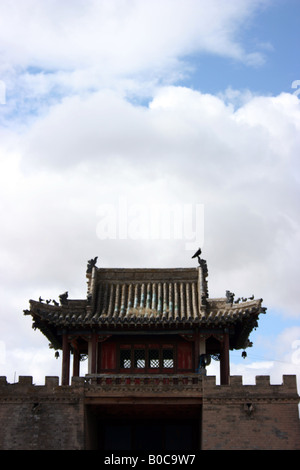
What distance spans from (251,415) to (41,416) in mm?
9684

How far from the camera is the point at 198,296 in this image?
3906 centimetres

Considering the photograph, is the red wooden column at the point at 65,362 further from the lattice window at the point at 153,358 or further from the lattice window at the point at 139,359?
the lattice window at the point at 153,358

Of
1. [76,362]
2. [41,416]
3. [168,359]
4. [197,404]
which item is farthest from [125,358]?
[41,416]

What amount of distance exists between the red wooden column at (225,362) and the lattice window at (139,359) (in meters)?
3.89

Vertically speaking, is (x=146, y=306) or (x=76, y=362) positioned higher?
(x=146, y=306)

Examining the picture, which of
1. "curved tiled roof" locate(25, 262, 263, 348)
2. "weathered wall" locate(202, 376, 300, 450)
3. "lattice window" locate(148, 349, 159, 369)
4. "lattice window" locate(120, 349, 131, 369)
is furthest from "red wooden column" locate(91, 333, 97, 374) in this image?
"weathered wall" locate(202, 376, 300, 450)

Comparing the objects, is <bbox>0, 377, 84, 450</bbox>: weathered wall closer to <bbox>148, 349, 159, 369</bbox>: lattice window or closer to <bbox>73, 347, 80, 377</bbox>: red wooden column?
<bbox>148, 349, 159, 369</bbox>: lattice window

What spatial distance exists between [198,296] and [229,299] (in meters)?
1.86

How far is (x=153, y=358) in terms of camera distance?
37.4 meters

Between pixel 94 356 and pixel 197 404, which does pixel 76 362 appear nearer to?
pixel 94 356

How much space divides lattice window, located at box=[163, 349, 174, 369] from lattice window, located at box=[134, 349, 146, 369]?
1.02 m

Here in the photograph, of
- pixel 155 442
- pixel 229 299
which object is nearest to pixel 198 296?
pixel 229 299

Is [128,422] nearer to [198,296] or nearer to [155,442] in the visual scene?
[155,442]

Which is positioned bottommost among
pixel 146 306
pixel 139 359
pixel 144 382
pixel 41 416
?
pixel 41 416
